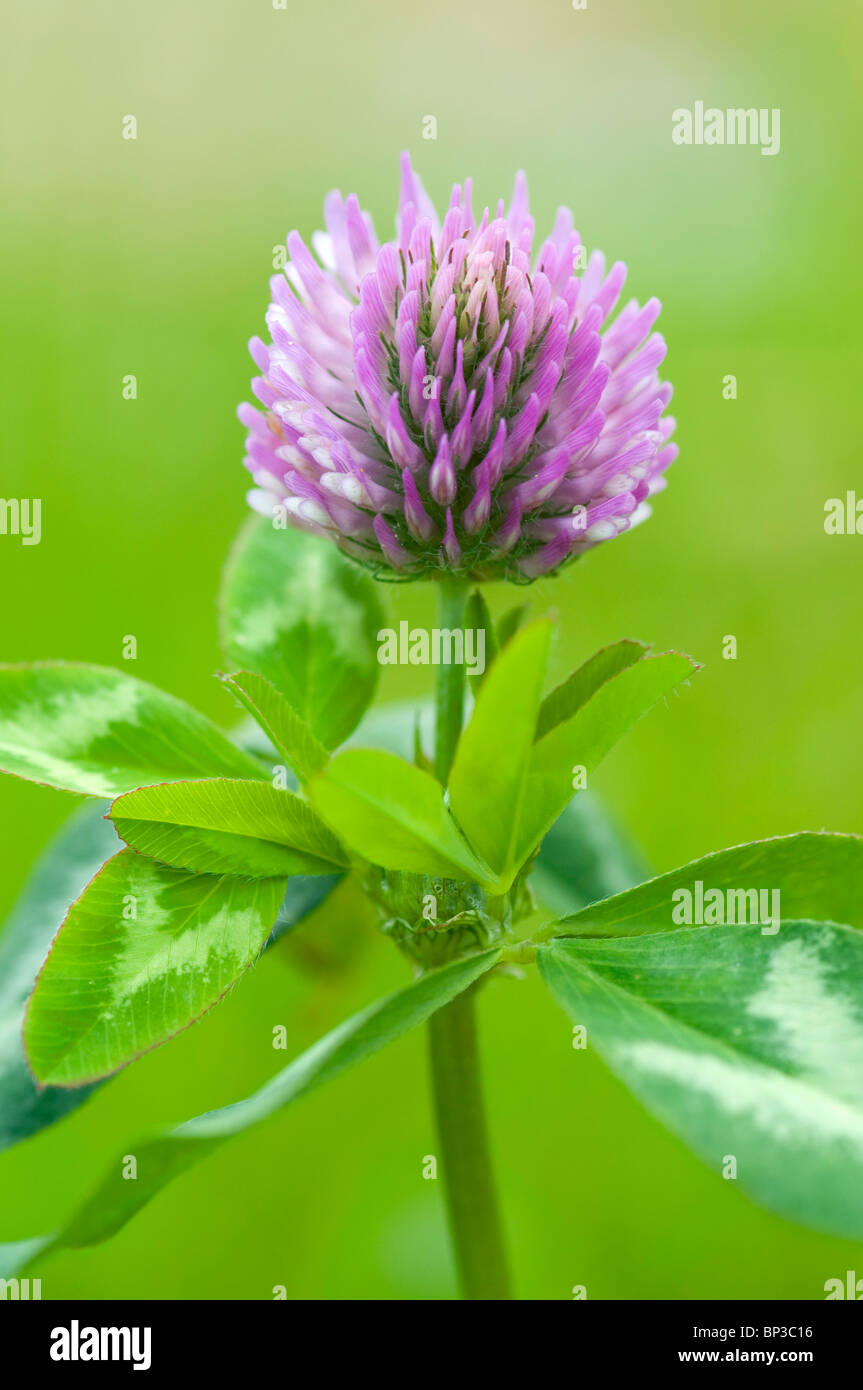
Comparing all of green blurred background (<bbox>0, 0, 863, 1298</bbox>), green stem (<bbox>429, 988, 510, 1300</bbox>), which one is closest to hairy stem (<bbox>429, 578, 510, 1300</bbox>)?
green stem (<bbox>429, 988, 510, 1300</bbox>)

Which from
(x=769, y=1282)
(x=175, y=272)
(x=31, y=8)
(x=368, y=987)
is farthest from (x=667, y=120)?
(x=769, y=1282)

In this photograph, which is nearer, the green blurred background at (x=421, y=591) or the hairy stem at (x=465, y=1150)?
the hairy stem at (x=465, y=1150)

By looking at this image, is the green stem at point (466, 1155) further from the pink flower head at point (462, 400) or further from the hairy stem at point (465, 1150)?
the pink flower head at point (462, 400)

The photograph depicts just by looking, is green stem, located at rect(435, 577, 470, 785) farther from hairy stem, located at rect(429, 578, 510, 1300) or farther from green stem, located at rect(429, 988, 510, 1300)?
green stem, located at rect(429, 988, 510, 1300)

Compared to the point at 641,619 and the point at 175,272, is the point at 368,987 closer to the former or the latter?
the point at 641,619

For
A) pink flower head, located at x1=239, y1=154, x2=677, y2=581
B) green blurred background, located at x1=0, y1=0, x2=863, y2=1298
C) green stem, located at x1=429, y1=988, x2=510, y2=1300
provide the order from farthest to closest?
1. green blurred background, located at x1=0, y1=0, x2=863, y2=1298
2. green stem, located at x1=429, y1=988, x2=510, y2=1300
3. pink flower head, located at x1=239, y1=154, x2=677, y2=581

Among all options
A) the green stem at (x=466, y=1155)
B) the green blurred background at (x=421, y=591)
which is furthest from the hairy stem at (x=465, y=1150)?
the green blurred background at (x=421, y=591)
